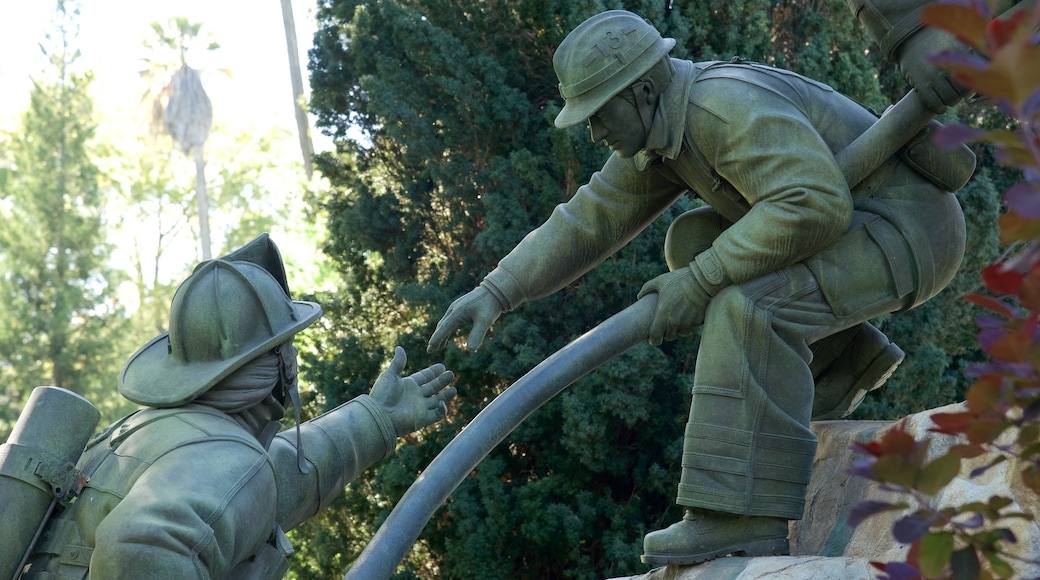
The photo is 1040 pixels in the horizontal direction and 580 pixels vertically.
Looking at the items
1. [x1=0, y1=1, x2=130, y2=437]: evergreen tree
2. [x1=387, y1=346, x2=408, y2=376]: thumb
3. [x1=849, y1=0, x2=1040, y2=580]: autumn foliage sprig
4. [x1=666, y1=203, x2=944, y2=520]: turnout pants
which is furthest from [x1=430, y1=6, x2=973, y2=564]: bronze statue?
[x1=0, y1=1, x2=130, y2=437]: evergreen tree

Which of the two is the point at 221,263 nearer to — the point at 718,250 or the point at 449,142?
the point at 718,250

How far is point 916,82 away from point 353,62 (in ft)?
21.1

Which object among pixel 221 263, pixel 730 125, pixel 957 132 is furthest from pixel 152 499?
pixel 957 132

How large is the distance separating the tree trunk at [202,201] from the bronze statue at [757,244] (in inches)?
709

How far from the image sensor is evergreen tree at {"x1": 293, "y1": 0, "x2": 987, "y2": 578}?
779 centimetres

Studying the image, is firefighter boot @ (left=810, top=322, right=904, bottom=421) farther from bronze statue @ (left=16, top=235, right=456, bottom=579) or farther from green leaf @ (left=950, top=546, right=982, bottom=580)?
green leaf @ (left=950, top=546, right=982, bottom=580)

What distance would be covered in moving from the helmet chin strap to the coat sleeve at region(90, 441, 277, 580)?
0.25 meters

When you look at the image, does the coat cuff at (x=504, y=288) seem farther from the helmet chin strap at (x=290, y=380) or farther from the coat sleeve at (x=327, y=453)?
the helmet chin strap at (x=290, y=380)

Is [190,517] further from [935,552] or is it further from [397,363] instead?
[935,552]

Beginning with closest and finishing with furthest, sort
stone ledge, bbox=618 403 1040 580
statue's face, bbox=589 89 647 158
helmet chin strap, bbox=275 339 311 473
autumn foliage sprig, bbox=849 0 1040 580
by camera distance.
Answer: autumn foliage sprig, bbox=849 0 1040 580 < stone ledge, bbox=618 403 1040 580 < helmet chin strap, bbox=275 339 311 473 < statue's face, bbox=589 89 647 158

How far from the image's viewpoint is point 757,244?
12.1 ft

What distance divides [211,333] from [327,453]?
1.75ft

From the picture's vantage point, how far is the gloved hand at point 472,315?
421 cm

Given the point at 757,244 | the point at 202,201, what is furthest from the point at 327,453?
the point at 202,201
